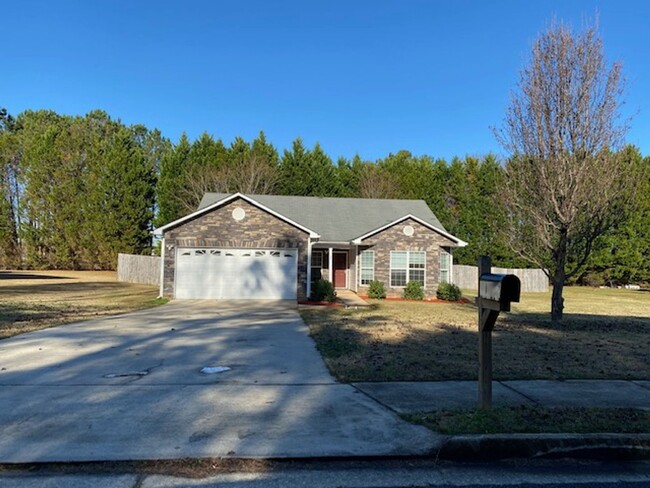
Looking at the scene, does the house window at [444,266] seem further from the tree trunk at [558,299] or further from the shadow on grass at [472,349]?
the tree trunk at [558,299]

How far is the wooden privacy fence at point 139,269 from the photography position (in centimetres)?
3303

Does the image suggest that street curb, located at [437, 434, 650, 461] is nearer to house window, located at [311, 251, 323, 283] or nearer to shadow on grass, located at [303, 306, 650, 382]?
shadow on grass, located at [303, 306, 650, 382]

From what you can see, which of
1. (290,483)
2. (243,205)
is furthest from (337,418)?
(243,205)

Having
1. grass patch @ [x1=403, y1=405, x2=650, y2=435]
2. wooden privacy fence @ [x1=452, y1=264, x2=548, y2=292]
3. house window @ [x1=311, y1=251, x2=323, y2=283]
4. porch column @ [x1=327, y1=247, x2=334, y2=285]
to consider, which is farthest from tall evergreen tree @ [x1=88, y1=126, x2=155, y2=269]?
grass patch @ [x1=403, y1=405, x2=650, y2=435]

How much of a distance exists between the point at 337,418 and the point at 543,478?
2.05 meters

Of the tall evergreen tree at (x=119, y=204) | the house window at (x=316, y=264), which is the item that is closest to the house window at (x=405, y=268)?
the house window at (x=316, y=264)

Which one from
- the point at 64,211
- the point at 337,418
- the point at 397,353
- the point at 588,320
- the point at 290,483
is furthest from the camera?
the point at 64,211

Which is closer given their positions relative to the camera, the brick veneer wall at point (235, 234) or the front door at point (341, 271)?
the brick veneer wall at point (235, 234)

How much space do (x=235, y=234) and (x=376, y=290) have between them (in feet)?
23.2

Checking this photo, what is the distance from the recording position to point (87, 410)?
554cm

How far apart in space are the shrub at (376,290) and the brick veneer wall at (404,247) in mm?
805

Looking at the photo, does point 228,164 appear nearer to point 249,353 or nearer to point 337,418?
point 249,353

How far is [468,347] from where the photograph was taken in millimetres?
9820

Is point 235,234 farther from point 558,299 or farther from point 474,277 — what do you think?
point 474,277
